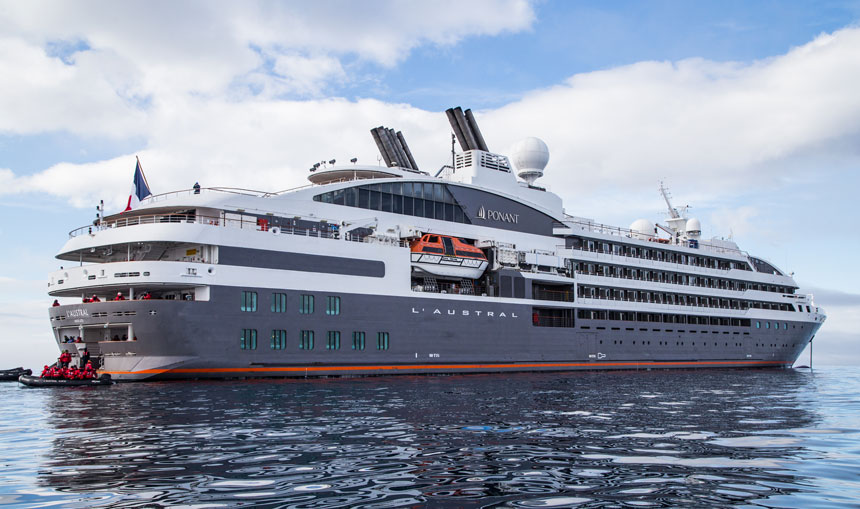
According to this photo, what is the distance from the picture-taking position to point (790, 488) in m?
9.80

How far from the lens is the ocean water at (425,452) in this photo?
30.5ft

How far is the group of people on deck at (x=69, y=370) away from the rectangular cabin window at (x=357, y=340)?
12320 mm

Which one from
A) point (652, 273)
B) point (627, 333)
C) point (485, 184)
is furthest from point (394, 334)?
point (652, 273)

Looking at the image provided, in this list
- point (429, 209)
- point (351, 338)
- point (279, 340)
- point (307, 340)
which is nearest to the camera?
point (279, 340)

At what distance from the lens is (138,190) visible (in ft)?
115

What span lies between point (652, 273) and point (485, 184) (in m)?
17.8

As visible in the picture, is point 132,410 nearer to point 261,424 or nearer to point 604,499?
point 261,424

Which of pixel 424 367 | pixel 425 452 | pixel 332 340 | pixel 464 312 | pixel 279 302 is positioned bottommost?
pixel 424 367

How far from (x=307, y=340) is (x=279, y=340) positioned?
4.92 ft

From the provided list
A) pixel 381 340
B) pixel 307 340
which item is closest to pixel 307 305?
pixel 307 340

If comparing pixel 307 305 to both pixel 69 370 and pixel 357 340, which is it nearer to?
pixel 357 340

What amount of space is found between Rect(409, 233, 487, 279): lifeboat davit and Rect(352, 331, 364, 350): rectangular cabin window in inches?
223

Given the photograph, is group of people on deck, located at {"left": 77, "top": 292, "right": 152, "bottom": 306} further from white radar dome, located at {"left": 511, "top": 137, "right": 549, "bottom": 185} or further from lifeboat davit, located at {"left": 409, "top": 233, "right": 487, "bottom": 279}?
white radar dome, located at {"left": 511, "top": 137, "right": 549, "bottom": 185}

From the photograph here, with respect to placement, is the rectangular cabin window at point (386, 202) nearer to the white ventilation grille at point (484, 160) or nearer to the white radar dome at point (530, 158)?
the white ventilation grille at point (484, 160)
